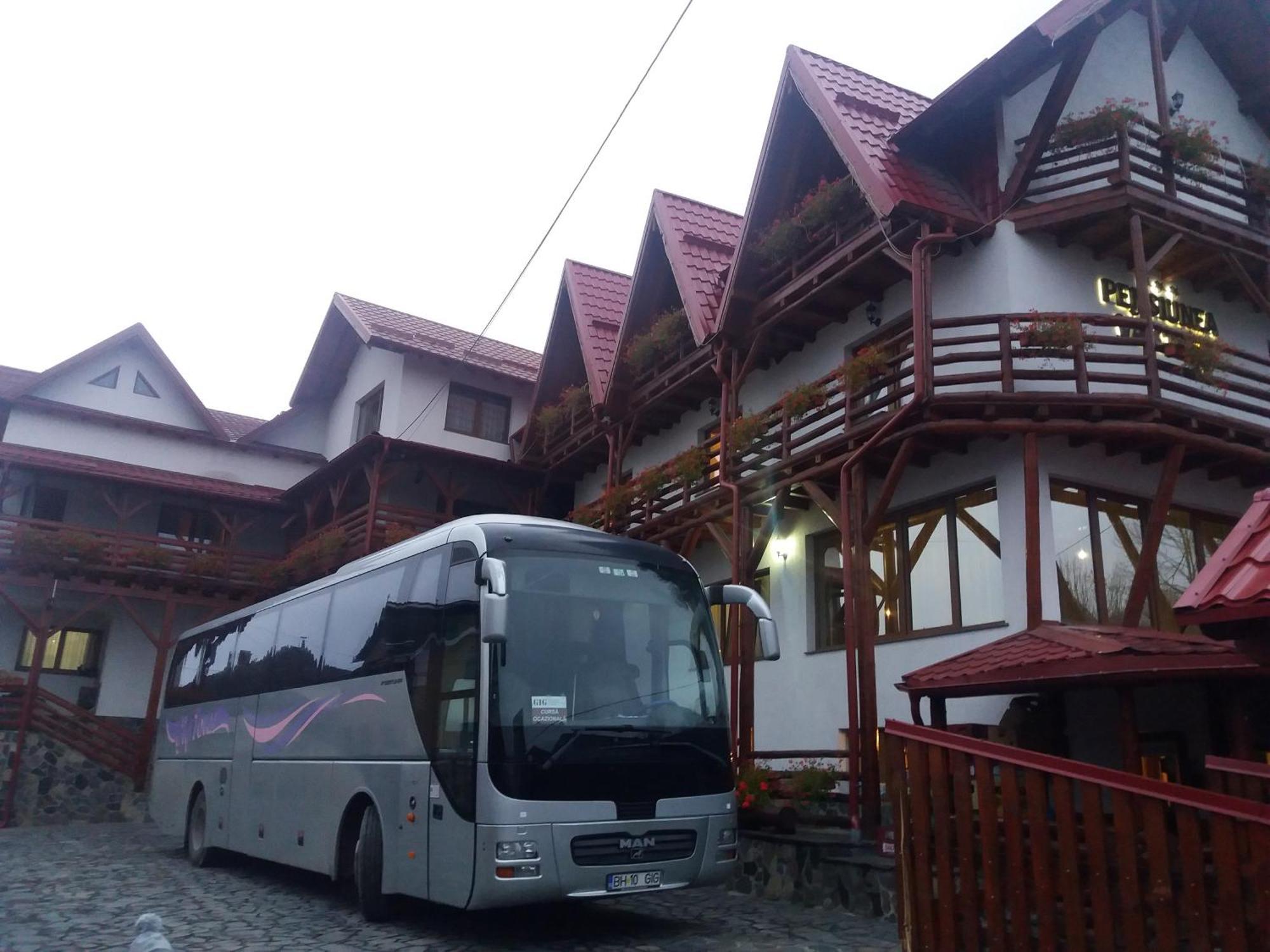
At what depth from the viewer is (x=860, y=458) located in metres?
13.0

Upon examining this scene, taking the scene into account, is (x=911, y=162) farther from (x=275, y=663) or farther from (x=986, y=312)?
(x=275, y=663)

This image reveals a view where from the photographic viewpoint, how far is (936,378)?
39.2 feet

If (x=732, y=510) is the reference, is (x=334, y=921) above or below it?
below

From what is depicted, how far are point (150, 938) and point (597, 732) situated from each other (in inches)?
138

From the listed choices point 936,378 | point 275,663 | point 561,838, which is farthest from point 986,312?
point 275,663

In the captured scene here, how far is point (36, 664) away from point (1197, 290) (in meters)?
22.9

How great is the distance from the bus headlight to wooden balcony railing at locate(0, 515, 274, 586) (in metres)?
18.8

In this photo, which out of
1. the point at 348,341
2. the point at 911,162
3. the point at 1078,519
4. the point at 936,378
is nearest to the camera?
the point at 936,378

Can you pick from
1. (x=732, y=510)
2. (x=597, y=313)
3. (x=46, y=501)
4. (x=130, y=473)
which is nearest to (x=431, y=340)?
(x=597, y=313)

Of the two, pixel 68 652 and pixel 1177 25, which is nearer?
pixel 1177 25

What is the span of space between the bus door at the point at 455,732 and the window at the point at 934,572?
21.1 ft

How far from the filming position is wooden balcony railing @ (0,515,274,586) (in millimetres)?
22375

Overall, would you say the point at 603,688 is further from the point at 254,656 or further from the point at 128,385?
the point at 128,385

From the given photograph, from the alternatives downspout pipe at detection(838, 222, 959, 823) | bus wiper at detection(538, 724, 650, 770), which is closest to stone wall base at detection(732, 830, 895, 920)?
downspout pipe at detection(838, 222, 959, 823)
